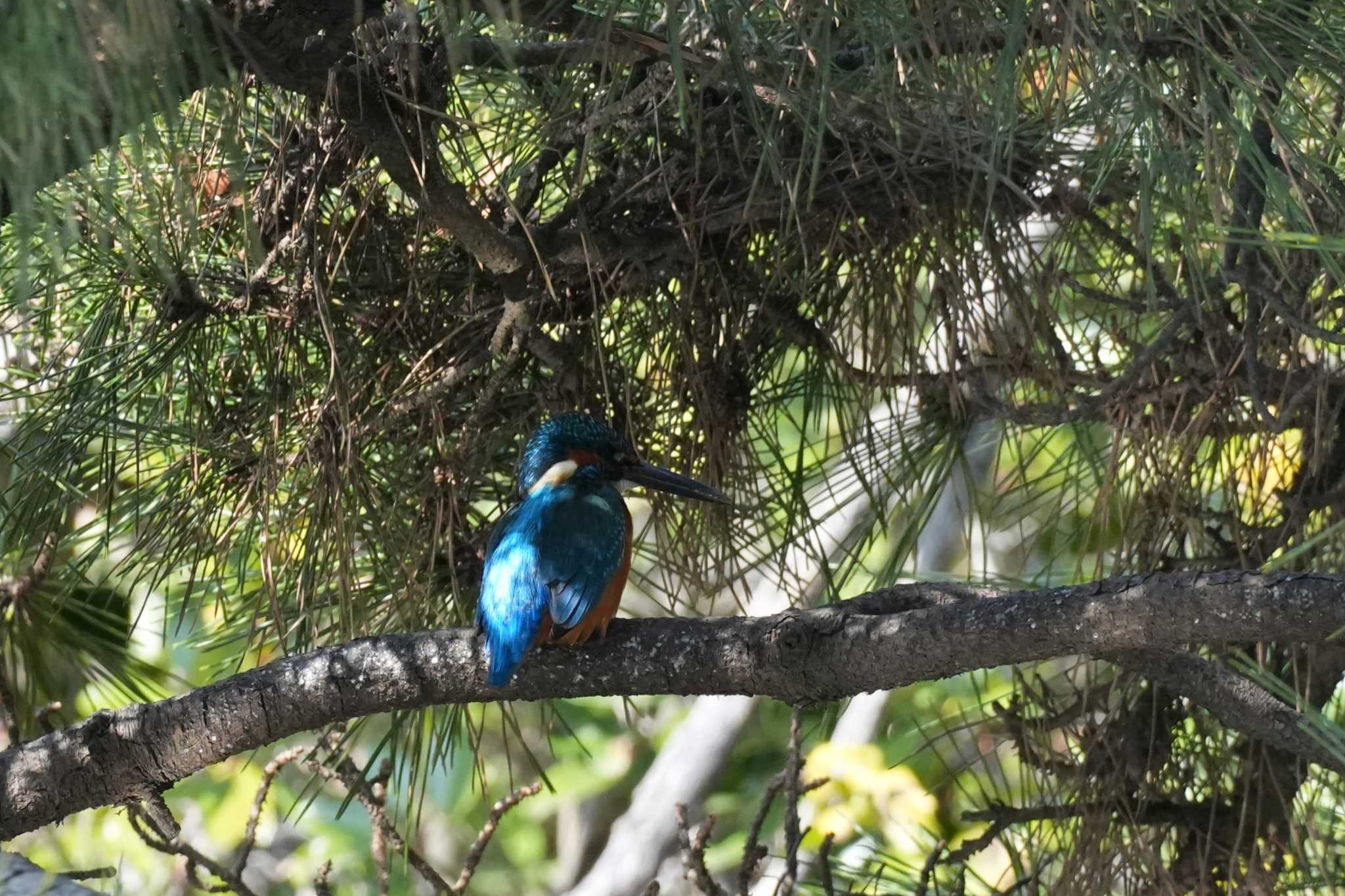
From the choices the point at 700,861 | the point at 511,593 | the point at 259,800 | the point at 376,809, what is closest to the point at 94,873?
the point at 259,800

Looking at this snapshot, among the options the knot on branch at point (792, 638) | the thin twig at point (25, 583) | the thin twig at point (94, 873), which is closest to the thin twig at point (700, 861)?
the knot on branch at point (792, 638)

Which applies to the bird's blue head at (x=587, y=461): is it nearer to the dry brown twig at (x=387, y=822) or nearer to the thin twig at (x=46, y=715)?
the dry brown twig at (x=387, y=822)

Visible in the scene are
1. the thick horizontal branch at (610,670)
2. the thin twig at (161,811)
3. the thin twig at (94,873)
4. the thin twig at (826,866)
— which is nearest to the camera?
the thick horizontal branch at (610,670)

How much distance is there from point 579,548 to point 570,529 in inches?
1.1

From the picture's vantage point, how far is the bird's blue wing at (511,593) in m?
1.29

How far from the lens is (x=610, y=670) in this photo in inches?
50.4

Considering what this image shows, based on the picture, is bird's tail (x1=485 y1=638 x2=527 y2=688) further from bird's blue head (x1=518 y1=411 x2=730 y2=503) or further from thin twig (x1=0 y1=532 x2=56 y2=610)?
thin twig (x1=0 y1=532 x2=56 y2=610)

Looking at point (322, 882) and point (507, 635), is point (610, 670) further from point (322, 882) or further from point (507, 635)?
point (322, 882)

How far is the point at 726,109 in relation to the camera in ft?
4.67

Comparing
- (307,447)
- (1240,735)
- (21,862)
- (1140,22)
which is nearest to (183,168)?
(21,862)

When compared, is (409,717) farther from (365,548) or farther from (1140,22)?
(1140,22)

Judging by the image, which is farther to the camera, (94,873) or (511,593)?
(511,593)

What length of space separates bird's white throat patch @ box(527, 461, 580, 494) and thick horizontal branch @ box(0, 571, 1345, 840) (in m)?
0.34

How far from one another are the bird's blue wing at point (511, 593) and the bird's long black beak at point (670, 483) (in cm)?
13
